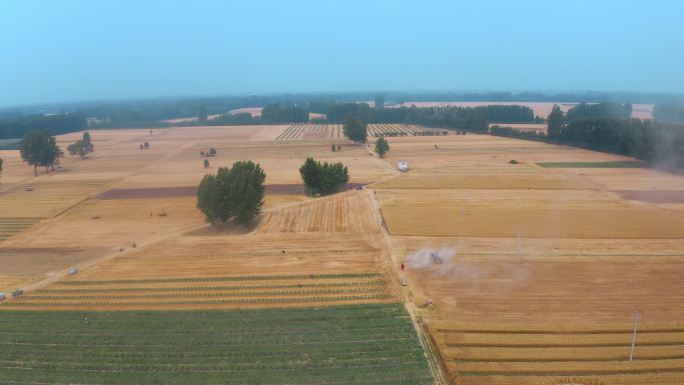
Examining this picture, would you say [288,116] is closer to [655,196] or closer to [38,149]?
[38,149]

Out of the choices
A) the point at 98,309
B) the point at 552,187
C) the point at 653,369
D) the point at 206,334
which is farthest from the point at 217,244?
the point at 552,187

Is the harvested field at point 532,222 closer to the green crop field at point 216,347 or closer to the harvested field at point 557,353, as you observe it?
the harvested field at point 557,353

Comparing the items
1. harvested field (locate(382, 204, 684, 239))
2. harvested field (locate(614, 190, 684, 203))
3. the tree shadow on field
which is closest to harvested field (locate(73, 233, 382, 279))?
the tree shadow on field

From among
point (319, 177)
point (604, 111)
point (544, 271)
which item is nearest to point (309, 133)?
point (319, 177)

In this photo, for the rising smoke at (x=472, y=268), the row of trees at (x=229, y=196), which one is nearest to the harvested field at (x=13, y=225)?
the row of trees at (x=229, y=196)

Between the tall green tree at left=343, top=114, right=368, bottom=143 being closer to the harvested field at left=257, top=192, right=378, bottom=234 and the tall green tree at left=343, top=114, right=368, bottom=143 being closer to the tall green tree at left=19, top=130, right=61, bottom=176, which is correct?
the harvested field at left=257, top=192, right=378, bottom=234
